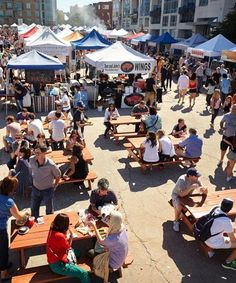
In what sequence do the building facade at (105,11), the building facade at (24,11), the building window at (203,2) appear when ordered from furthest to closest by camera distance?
the building facade at (105,11)
the building facade at (24,11)
the building window at (203,2)

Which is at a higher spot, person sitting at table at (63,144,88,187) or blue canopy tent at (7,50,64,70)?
blue canopy tent at (7,50,64,70)

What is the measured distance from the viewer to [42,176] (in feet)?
18.5


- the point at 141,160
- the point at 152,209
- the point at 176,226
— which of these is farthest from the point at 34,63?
the point at 176,226

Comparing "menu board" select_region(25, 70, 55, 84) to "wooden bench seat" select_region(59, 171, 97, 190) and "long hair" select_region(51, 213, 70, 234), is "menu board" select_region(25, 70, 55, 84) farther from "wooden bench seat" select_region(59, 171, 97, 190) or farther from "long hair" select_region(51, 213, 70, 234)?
"long hair" select_region(51, 213, 70, 234)

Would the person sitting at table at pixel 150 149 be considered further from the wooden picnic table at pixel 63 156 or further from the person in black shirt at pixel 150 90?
the person in black shirt at pixel 150 90

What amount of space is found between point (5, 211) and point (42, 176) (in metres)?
1.20

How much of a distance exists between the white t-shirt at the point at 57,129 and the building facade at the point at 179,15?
25.3 metres

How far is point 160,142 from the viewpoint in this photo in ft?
27.3

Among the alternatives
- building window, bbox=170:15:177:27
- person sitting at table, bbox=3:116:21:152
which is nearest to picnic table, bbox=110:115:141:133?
person sitting at table, bbox=3:116:21:152

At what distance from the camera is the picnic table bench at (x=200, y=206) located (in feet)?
18.3

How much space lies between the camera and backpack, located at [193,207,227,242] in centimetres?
507

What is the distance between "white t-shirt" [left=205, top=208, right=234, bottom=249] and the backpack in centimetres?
5

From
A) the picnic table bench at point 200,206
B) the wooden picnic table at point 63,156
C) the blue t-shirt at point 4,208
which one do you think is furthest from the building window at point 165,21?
the blue t-shirt at point 4,208

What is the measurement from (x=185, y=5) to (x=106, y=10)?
74.3 meters
